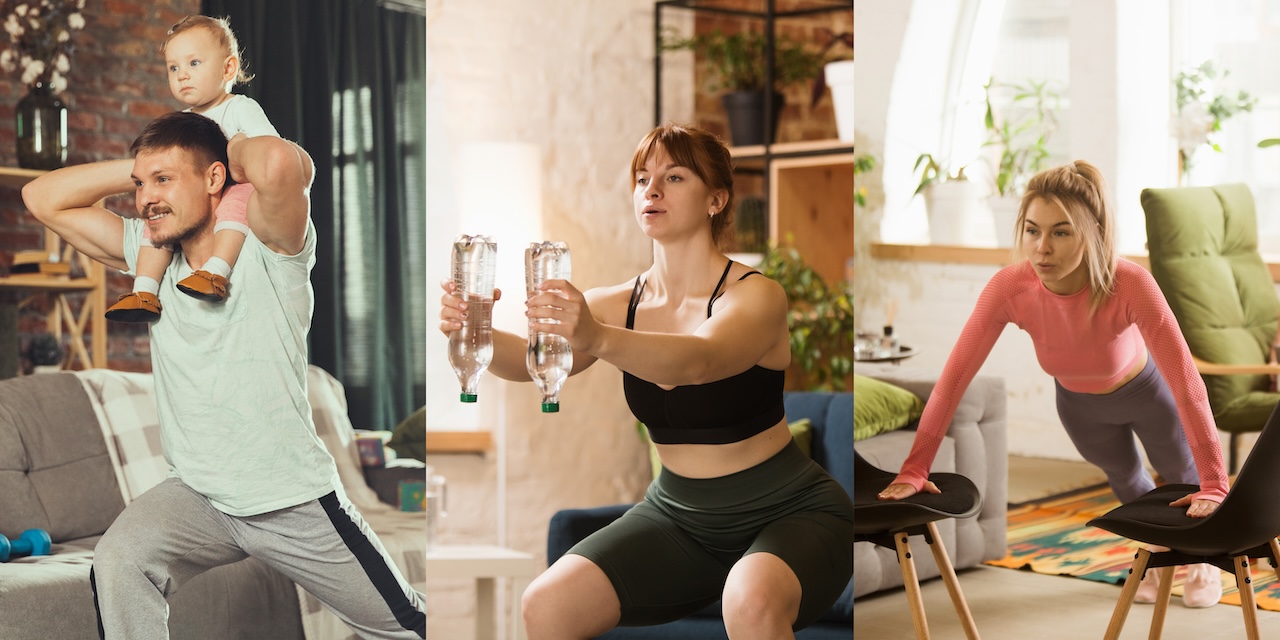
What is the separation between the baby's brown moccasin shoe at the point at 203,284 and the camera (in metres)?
2.69

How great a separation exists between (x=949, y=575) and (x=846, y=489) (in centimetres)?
47

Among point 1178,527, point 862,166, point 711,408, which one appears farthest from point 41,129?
point 1178,527

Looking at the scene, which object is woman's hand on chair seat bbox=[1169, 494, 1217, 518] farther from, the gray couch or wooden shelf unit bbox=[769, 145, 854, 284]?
wooden shelf unit bbox=[769, 145, 854, 284]

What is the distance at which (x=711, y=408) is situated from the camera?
2312mm

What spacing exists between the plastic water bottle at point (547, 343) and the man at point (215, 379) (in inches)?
31.7

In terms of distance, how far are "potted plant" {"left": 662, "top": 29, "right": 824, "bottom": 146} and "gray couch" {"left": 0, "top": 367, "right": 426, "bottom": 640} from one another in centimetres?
192

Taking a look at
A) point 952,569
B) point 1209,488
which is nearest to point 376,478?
point 952,569

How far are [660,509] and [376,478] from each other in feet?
2.58

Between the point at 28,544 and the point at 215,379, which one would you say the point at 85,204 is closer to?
the point at 215,379

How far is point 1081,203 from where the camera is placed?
2.26m

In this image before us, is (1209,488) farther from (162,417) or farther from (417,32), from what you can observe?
(162,417)

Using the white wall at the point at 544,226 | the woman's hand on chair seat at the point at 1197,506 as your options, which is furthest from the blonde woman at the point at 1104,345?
the white wall at the point at 544,226

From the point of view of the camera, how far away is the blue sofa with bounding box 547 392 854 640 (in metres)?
2.67

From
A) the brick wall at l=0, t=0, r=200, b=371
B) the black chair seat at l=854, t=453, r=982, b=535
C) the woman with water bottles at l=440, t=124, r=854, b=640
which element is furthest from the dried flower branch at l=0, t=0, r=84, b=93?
the black chair seat at l=854, t=453, r=982, b=535
